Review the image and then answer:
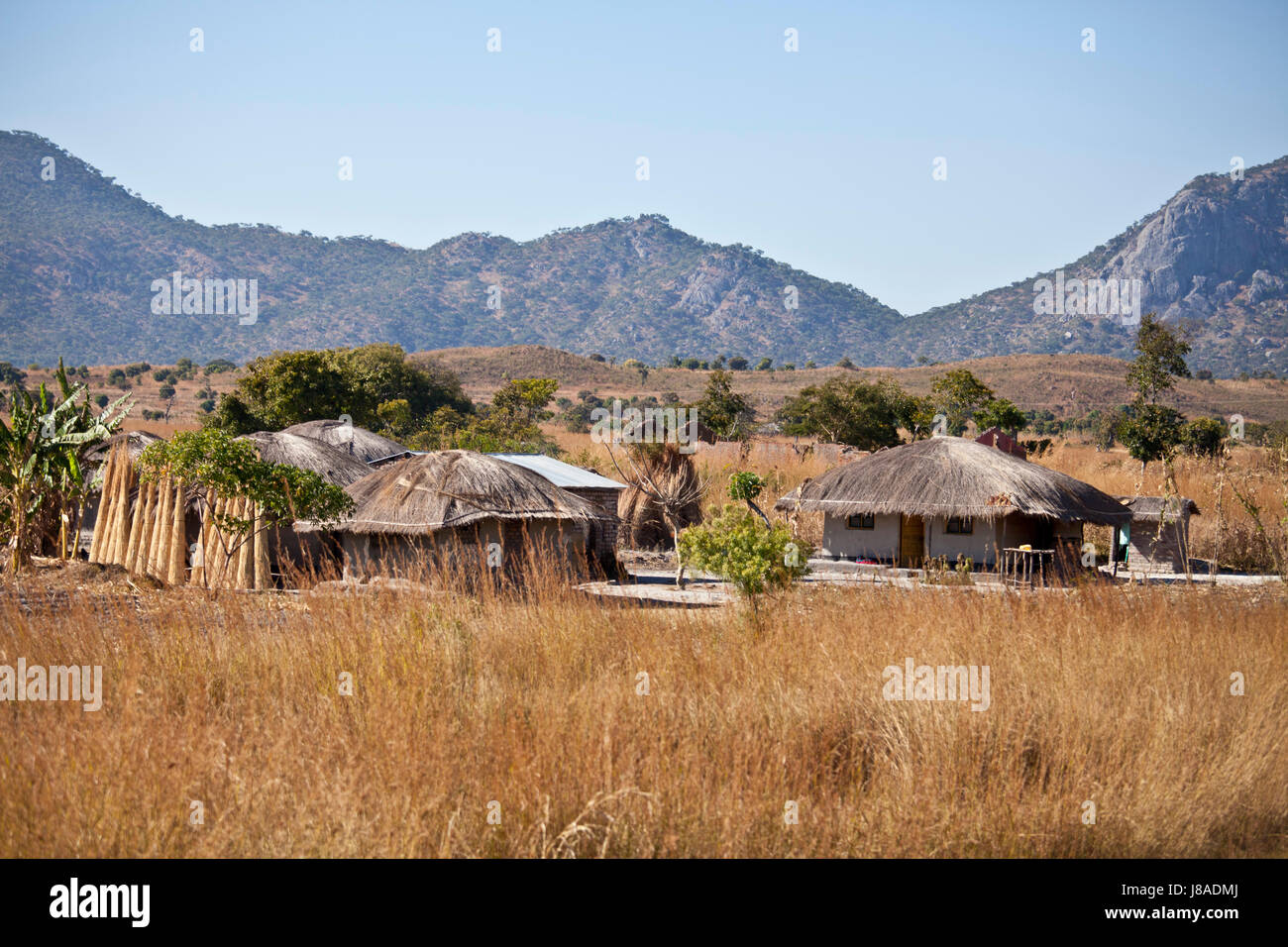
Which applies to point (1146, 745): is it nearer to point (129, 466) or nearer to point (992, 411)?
point (129, 466)

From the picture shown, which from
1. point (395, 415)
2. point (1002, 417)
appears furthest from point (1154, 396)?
point (395, 415)

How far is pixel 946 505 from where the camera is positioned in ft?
76.0

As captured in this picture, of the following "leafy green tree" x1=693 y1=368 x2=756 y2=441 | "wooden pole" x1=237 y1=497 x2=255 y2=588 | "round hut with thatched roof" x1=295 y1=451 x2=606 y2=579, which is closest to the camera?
"wooden pole" x1=237 y1=497 x2=255 y2=588

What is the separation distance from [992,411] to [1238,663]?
1322 inches

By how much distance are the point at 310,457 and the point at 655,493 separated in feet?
27.7

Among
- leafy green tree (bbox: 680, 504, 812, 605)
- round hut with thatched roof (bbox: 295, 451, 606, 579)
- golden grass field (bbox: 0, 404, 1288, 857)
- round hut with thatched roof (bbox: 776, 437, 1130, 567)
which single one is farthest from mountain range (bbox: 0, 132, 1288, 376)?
golden grass field (bbox: 0, 404, 1288, 857)

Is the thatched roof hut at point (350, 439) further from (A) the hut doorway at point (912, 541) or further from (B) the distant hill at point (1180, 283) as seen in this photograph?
(B) the distant hill at point (1180, 283)

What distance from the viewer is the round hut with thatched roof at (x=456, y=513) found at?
1753cm

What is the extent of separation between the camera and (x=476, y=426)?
149 ft

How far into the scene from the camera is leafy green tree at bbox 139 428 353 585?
13.7 meters

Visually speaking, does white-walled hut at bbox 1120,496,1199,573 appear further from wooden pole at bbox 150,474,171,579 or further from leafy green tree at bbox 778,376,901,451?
wooden pole at bbox 150,474,171,579

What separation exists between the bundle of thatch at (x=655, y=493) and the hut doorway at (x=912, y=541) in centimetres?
535

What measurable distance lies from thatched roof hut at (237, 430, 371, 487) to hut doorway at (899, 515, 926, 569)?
40.9 feet
